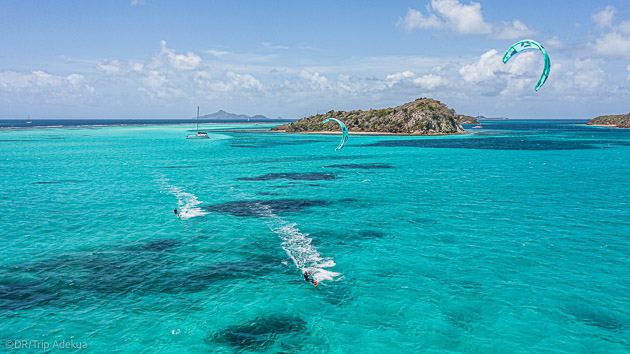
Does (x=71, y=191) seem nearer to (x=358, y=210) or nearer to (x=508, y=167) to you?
(x=358, y=210)

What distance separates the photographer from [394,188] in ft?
221

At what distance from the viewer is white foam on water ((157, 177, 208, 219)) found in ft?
163

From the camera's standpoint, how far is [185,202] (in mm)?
56281

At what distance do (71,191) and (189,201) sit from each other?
76.8 feet

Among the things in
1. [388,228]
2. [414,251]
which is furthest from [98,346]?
[388,228]

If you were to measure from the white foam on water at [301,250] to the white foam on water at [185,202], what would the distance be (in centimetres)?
1011

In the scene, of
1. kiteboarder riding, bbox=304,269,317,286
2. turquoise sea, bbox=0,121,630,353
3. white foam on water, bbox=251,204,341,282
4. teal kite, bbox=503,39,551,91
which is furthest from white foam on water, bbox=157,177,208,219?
teal kite, bbox=503,39,551,91

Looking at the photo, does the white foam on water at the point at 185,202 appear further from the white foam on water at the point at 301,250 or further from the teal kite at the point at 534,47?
the teal kite at the point at 534,47

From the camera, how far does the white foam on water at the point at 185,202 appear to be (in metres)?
49.8

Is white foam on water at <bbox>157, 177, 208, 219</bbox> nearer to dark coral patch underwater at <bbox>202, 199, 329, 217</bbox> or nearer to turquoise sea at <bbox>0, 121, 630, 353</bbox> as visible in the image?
turquoise sea at <bbox>0, 121, 630, 353</bbox>

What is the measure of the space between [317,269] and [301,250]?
178 inches

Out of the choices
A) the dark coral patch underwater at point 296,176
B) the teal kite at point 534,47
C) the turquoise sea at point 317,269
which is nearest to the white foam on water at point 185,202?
the turquoise sea at point 317,269

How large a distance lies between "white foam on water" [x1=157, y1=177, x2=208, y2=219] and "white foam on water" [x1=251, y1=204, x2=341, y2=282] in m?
10.1

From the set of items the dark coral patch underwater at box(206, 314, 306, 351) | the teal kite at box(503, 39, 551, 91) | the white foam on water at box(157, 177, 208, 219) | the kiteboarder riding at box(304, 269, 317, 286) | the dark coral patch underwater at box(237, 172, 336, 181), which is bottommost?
the dark coral patch underwater at box(206, 314, 306, 351)
